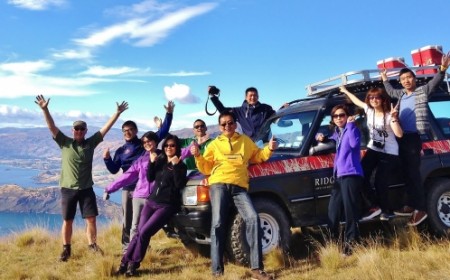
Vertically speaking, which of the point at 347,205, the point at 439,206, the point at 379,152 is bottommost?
the point at 439,206

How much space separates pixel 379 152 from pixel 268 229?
185cm

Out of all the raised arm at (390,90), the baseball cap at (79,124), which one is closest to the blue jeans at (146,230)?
the baseball cap at (79,124)

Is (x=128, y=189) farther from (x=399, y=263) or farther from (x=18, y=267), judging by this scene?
(x=399, y=263)

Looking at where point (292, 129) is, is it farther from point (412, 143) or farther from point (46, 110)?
point (46, 110)

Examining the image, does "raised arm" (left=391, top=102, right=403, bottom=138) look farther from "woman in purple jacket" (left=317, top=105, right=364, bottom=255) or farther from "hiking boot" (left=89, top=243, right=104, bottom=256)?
"hiking boot" (left=89, top=243, right=104, bottom=256)

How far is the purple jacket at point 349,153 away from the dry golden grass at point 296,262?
977 mm

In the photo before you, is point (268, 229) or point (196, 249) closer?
point (268, 229)

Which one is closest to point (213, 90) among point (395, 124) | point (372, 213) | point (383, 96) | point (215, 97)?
point (215, 97)

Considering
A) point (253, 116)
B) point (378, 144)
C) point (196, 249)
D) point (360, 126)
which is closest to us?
point (378, 144)

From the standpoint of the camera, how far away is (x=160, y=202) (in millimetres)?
4984

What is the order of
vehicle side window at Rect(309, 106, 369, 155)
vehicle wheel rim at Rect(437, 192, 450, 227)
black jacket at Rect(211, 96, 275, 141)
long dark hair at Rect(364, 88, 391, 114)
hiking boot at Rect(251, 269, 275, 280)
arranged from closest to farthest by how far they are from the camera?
hiking boot at Rect(251, 269, 275, 280) → long dark hair at Rect(364, 88, 391, 114) → vehicle side window at Rect(309, 106, 369, 155) → vehicle wheel rim at Rect(437, 192, 450, 227) → black jacket at Rect(211, 96, 275, 141)

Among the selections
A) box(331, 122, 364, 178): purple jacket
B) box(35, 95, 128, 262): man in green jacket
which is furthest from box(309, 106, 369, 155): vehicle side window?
box(35, 95, 128, 262): man in green jacket

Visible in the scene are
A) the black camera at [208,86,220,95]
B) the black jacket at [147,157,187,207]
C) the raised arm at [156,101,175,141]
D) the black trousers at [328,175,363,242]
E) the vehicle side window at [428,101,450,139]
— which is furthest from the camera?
the black camera at [208,86,220,95]

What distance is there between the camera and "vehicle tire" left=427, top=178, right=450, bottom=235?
5691 mm
